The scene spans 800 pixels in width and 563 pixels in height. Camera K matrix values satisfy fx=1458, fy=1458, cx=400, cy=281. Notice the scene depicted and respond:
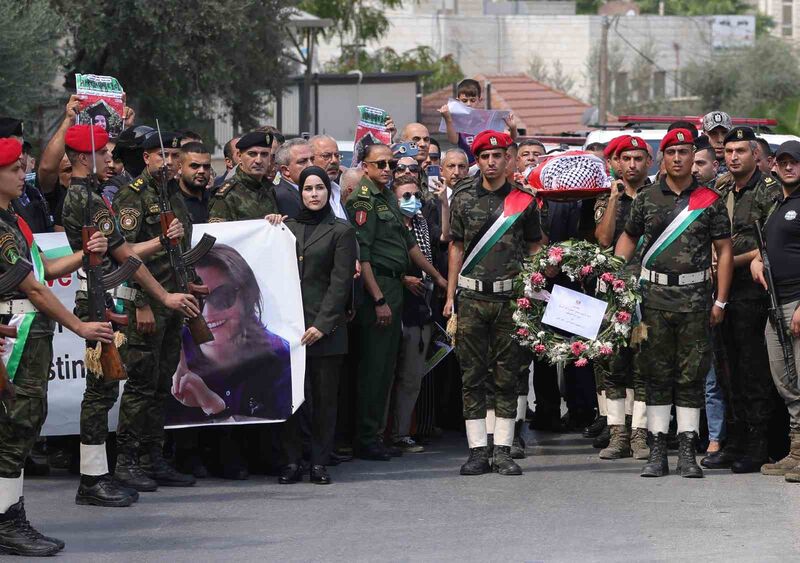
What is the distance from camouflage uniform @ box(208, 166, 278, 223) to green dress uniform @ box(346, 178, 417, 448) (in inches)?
31.1

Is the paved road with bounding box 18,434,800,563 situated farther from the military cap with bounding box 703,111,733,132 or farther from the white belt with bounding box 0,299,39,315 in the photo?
the military cap with bounding box 703,111,733,132

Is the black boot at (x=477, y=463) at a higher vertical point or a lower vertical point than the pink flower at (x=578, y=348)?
lower

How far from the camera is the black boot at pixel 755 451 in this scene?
10406 mm

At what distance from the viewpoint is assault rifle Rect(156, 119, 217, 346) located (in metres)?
9.31

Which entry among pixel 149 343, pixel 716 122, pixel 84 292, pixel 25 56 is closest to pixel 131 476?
pixel 149 343

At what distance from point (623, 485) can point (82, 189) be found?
4104mm

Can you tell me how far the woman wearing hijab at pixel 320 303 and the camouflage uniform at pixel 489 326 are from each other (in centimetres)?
86

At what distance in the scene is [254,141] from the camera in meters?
10.3

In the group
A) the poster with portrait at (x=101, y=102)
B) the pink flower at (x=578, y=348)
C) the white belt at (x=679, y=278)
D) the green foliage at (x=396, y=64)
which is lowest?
the pink flower at (x=578, y=348)

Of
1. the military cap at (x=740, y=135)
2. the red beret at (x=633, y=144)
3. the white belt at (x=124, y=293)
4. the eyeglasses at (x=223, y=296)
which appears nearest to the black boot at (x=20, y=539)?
the white belt at (x=124, y=293)

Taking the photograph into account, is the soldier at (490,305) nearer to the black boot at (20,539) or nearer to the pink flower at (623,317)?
the pink flower at (623,317)

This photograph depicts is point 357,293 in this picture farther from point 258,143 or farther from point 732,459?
point 732,459

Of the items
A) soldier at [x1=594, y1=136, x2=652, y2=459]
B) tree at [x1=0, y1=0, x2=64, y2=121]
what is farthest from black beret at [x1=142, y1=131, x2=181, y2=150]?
tree at [x1=0, y1=0, x2=64, y2=121]

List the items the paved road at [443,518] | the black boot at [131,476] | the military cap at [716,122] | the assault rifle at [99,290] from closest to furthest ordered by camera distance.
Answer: the paved road at [443,518] < the assault rifle at [99,290] < the black boot at [131,476] < the military cap at [716,122]
